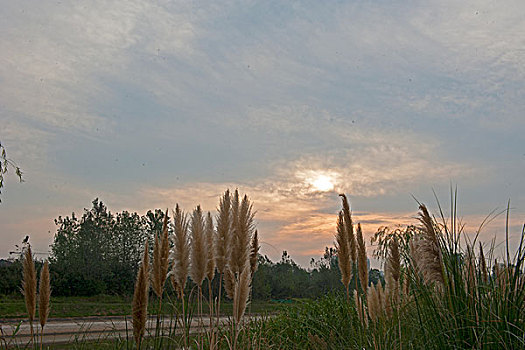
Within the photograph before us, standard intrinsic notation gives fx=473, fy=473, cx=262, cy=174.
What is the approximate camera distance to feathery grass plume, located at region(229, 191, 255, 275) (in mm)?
3254

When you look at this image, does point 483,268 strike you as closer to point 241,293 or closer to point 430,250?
point 430,250

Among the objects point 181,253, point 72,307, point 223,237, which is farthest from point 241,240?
point 72,307

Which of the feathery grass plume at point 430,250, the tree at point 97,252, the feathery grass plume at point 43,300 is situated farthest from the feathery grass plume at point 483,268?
the tree at point 97,252

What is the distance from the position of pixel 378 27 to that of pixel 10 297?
52.5 feet

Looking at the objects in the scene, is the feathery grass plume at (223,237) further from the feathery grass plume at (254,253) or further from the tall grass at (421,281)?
the feathery grass plume at (254,253)

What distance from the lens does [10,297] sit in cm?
1744

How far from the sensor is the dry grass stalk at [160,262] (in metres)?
3.40

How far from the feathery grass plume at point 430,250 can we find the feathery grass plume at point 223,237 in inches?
49.5

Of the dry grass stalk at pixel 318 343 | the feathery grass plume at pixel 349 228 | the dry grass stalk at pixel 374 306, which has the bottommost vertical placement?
the dry grass stalk at pixel 318 343

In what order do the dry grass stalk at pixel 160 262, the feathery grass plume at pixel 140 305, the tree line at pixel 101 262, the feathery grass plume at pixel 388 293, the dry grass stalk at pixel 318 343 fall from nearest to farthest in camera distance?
the feathery grass plume at pixel 140 305 → the dry grass stalk at pixel 160 262 → the feathery grass plume at pixel 388 293 → the dry grass stalk at pixel 318 343 → the tree line at pixel 101 262

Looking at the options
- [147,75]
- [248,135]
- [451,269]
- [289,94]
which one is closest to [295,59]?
[289,94]

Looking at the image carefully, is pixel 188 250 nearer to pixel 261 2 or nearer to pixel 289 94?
pixel 261 2

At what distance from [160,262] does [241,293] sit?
0.66 meters

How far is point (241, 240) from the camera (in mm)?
3262
